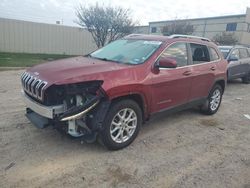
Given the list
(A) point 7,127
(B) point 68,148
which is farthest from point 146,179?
(A) point 7,127

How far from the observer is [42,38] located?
59.6ft

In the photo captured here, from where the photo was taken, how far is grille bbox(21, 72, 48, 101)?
3393 millimetres

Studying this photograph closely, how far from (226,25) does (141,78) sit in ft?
119

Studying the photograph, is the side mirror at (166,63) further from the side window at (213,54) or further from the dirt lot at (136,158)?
the side window at (213,54)

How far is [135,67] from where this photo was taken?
12.8ft

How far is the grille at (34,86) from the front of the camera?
3.39 m

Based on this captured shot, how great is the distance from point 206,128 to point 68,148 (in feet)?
9.41

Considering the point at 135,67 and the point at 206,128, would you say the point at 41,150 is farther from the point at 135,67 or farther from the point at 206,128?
the point at 206,128

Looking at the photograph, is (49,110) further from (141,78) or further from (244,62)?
(244,62)

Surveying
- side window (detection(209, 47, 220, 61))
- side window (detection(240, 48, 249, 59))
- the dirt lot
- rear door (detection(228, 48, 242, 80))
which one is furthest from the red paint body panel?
side window (detection(240, 48, 249, 59))

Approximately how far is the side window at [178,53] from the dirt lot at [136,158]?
1.34m

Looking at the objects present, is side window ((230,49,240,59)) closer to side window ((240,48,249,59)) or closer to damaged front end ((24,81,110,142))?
side window ((240,48,249,59))

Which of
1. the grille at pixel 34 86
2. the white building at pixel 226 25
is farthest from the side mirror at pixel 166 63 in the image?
the white building at pixel 226 25

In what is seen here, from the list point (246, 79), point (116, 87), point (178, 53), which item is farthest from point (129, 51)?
point (246, 79)
